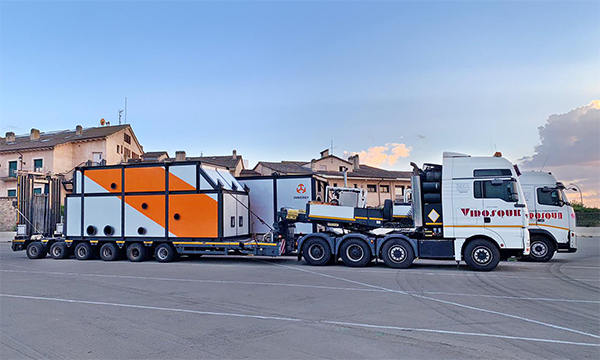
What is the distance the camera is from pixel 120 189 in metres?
16.9

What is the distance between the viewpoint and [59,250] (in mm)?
17859

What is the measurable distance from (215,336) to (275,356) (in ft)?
4.14

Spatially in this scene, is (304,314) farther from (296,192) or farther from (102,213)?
(102,213)

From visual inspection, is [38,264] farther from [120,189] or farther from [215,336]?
[215,336]

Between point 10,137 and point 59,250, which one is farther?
point 10,137

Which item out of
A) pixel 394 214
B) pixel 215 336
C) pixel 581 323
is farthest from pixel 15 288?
pixel 581 323

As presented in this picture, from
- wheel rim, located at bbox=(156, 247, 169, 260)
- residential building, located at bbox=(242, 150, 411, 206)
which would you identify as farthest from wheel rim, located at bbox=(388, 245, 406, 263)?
residential building, located at bbox=(242, 150, 411, 206)

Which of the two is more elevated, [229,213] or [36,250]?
[229,213]

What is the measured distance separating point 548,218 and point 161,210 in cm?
1425

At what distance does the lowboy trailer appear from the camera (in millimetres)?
12555

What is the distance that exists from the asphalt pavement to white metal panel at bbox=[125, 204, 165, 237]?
3247mm

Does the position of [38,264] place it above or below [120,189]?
below

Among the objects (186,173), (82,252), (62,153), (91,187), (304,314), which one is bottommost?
(304,314)

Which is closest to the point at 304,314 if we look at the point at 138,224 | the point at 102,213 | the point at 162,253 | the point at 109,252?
the point at 162,253
